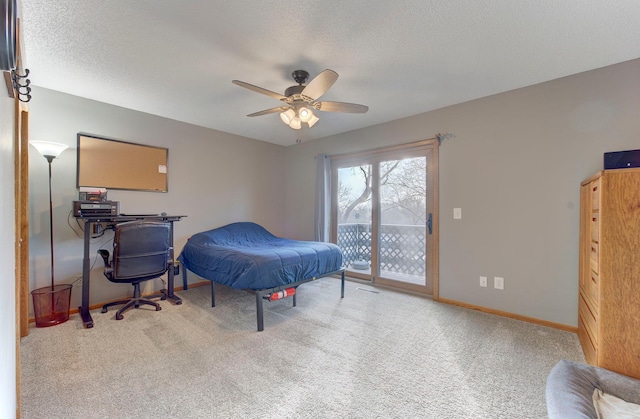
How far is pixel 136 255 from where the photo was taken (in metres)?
2.80

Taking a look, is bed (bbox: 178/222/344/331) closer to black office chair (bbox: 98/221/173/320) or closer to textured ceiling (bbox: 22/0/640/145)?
black office chair (bbox: 98/221/173/320)

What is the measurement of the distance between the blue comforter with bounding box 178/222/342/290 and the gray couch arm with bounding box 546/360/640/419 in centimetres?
207

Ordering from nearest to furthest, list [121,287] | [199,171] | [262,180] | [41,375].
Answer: [41,375] → [121,287] → [199,171] → [262,180]

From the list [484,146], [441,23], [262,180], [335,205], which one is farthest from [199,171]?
[484,146]

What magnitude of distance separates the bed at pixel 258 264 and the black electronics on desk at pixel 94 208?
969mm

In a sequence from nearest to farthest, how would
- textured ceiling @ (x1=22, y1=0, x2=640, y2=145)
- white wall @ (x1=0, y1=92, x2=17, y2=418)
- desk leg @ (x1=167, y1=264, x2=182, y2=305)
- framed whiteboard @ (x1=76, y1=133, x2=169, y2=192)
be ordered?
white wall @ (x1=0, y1=92, x2=17, y2=418), textured ceiling @ (x1=22, y1=0, x2=640, y2=145), framed whiteboard @ (x1=76, y1=133, x2=169, y2=192), desk leg @ (x1=167, y1=264, x2=182, y2=305)

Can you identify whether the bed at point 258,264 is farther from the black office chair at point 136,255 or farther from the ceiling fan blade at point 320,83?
the ceiling fan blade at point 320,83

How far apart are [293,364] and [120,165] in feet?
10.1

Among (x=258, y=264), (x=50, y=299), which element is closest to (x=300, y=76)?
(x=258, y=264)

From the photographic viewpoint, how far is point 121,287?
3350 mm

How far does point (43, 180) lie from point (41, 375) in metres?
1.96

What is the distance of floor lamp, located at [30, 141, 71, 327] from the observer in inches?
102

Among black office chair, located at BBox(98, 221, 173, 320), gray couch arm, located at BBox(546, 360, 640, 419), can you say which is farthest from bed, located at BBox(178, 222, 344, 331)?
gray couch arm, located at BBox(546, 360, 640, 419)

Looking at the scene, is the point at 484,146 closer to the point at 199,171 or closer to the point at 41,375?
the point at 199,171
